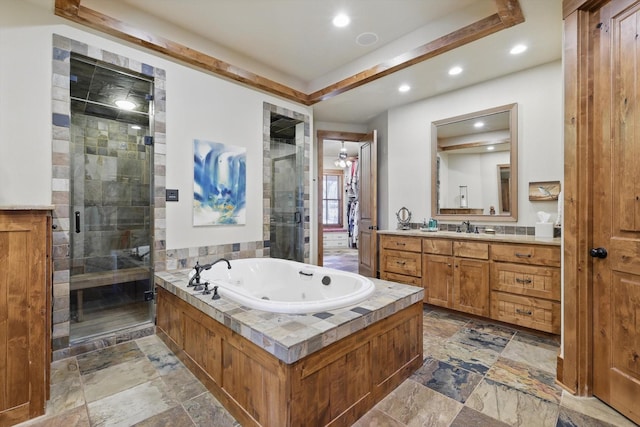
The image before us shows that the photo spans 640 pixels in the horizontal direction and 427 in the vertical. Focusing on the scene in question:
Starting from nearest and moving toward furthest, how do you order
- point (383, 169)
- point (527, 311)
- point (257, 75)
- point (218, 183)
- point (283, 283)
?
point (527, 311), point (283, 283), point (218, 183), point (257, 75), point (383, 169)

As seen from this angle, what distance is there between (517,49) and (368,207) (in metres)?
2.63

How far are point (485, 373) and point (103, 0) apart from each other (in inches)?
158

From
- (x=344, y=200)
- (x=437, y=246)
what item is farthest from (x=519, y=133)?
(x=344, y=200)

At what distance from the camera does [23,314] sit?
4.95 ft

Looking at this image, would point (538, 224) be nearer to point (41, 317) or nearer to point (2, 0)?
point (41, 317)

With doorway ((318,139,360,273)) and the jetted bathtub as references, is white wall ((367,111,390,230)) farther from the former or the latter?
doorway ((318,139,360,273))

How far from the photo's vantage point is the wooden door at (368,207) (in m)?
4.21

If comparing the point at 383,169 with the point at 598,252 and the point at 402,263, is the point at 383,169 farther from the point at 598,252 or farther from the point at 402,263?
the point at 598,252

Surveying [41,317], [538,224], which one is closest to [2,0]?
[41,317]

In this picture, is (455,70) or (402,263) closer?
(455,70)

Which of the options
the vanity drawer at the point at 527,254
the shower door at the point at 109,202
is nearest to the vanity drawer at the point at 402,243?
the vanity drawer at the point at 527,254

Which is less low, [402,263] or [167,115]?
[167,115]

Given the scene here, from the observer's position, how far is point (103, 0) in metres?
2.30

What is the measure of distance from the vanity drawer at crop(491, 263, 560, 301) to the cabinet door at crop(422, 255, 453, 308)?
1.38ft
